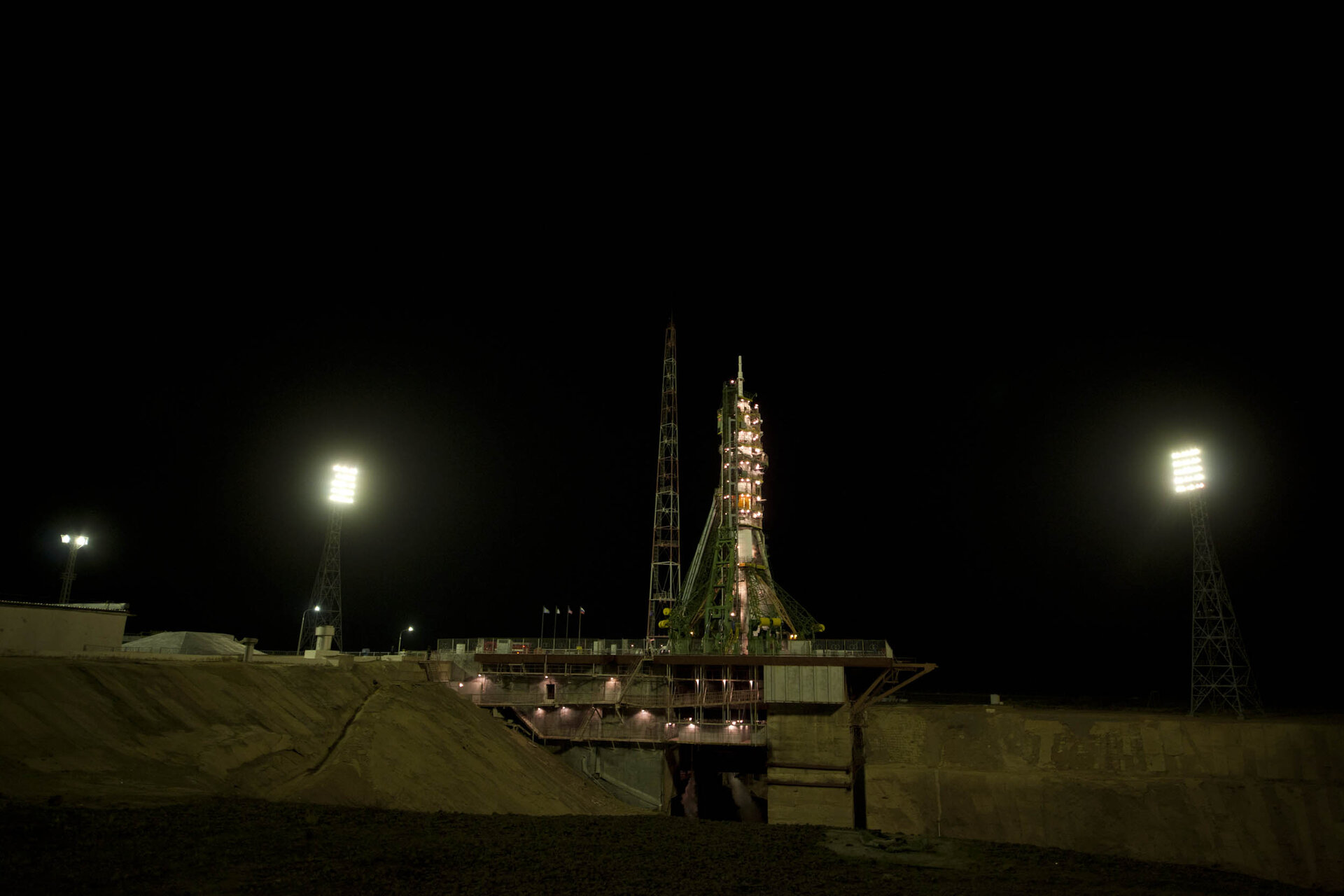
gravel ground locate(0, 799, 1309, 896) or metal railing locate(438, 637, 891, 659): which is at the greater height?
metal railing locate(438, 637, 891, 659)

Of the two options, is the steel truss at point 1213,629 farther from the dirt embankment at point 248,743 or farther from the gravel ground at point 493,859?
the dirt embankment at point 248,743

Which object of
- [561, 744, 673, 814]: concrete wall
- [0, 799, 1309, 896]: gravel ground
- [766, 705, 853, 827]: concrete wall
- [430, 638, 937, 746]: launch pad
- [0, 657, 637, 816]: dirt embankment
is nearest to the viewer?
[0, 799, 1309, 896]: gravel ground

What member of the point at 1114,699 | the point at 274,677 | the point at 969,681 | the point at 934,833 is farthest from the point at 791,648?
the point at 969,681

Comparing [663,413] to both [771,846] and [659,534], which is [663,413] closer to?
[659,534]

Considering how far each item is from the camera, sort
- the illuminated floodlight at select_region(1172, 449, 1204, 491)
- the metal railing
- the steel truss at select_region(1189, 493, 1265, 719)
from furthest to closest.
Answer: the illuminated floodlight at select_region(1172, 449, 1204, 491), the steel truss at select_region(1189, 493, 1265, 719), the metal railing

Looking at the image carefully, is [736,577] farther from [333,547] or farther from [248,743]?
[248,743]

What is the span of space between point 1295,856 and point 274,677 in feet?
134

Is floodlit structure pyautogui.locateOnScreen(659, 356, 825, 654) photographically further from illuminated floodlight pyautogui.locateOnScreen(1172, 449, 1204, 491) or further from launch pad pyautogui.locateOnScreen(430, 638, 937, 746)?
illuminated floodlight pyautogui.locateOnScreen(1172, 449, 1204, 491)

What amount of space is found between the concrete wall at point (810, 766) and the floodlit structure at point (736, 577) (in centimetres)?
964

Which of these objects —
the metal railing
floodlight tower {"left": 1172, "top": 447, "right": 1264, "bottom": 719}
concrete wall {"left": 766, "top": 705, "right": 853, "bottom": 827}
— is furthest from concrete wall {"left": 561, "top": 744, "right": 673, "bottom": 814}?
floodlight tower {"left": 1172, "top": 447, "right": 1264, "bottom": 719}

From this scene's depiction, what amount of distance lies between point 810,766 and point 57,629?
3431 centimetres

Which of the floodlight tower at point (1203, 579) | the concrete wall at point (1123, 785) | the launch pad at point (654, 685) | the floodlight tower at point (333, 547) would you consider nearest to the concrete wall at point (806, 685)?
the launch pad at point (654, 685)

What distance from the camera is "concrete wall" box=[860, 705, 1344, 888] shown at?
103 ft

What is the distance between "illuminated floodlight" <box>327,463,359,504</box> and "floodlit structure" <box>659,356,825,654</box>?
2319cm
